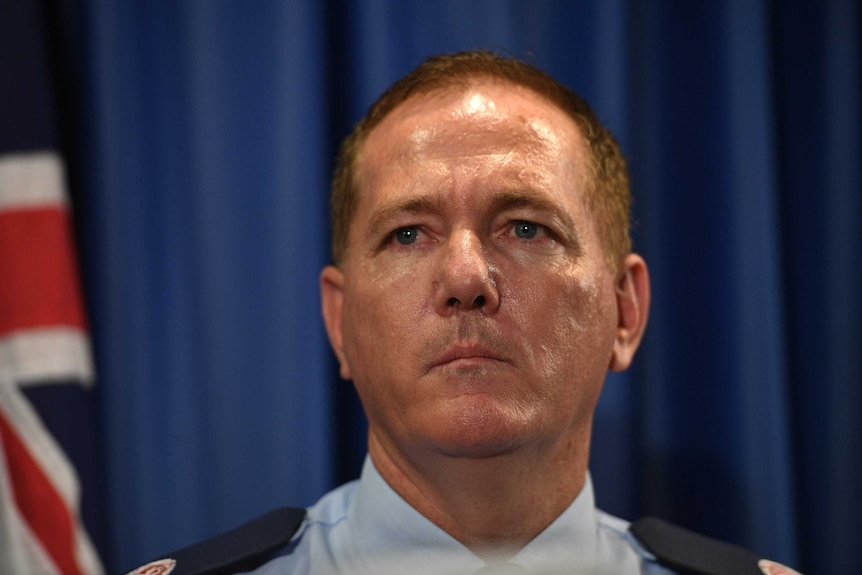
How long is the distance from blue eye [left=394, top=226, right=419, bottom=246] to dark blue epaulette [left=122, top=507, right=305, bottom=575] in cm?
52

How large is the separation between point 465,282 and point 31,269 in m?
0.86

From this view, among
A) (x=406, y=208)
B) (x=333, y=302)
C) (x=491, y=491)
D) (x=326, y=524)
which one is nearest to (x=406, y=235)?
(x=406, y=208)

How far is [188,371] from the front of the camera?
1.64 meters

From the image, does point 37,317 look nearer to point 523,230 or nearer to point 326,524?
point 326,524

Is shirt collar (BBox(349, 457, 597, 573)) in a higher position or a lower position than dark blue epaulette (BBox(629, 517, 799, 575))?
higher

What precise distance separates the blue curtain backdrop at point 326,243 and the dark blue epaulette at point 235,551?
231mm

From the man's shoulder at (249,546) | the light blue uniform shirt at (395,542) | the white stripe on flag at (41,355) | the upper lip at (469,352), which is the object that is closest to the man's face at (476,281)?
the upper lip at (469,352)

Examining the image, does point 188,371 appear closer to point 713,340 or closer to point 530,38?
point 530,38

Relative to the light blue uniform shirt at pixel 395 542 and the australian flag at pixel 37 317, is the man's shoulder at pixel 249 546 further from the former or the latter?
the australian flag at pixel 37 317

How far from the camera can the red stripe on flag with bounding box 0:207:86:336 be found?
151 centimetres

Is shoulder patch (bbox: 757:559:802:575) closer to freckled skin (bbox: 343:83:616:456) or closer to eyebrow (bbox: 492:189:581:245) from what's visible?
freckled skin (bbox: 343:83:616:456)

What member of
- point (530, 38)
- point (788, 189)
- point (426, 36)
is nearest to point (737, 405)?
point (788, 189)

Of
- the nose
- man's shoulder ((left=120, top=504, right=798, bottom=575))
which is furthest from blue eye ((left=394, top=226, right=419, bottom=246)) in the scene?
man's shoulder ((left=120, top=504, right=798, bottom=575))

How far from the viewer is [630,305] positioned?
Result: 1.47 metres
